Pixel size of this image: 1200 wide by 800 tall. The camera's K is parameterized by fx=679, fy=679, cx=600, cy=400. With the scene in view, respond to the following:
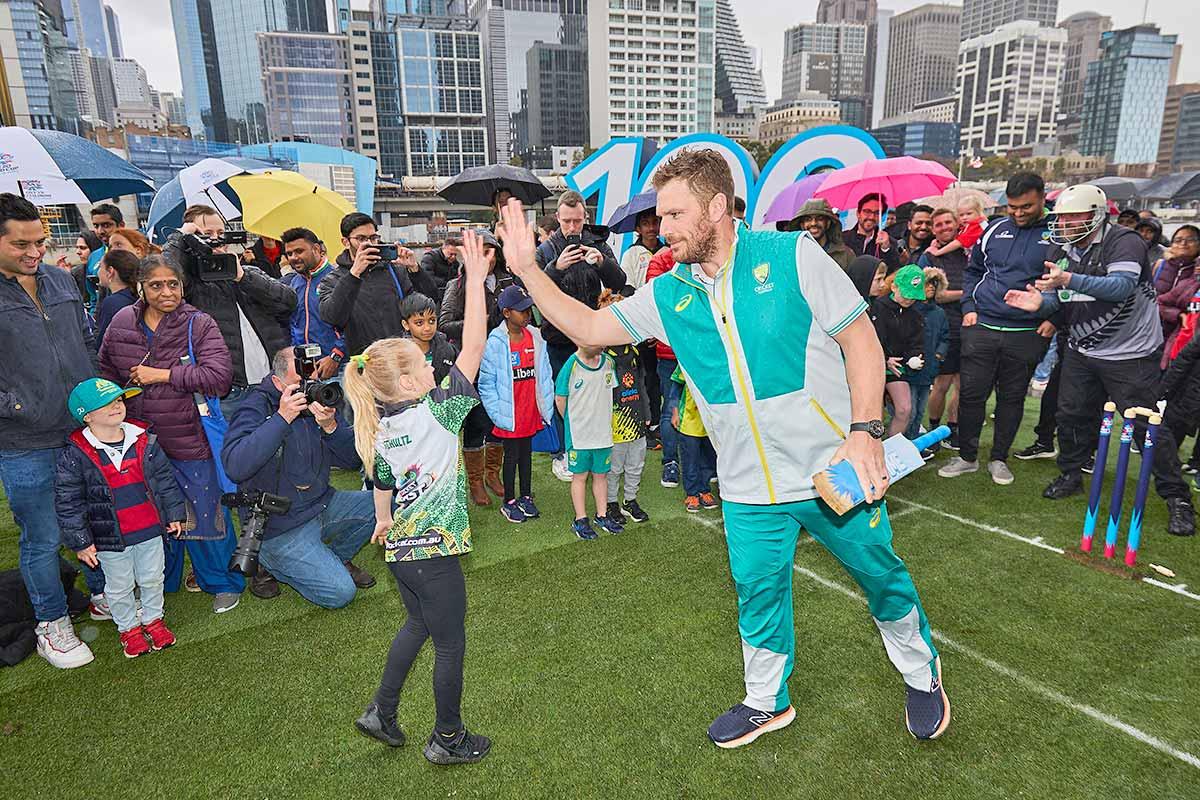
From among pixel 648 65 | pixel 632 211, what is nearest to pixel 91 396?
pixel 632 211

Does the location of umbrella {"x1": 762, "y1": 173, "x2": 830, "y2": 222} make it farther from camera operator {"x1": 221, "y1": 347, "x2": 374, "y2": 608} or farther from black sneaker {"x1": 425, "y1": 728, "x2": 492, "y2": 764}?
black sneaker {"x1": 425, "y1": 728, "x2": 492, "y2": 764}

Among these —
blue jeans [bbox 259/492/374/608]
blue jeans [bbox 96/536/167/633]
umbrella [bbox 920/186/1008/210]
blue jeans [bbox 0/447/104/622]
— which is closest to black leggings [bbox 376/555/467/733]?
blue jeans [bbox 259/492/374/608]

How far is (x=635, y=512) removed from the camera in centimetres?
573

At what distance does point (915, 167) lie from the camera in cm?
848

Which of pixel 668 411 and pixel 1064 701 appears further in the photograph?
pixel 668 411

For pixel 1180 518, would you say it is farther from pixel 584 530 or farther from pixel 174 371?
pixel 174 371

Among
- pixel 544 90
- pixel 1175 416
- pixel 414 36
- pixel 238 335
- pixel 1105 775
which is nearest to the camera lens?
pixel 1105 775

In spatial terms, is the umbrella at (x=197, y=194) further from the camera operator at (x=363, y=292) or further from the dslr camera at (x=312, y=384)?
the dslr camera at (x=312, y=384)

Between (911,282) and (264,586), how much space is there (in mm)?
5919

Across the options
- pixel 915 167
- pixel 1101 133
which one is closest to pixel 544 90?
pixel 1101 133

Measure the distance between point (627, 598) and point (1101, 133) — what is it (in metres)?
229

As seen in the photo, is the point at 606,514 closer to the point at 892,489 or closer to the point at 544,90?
the point at 892,489

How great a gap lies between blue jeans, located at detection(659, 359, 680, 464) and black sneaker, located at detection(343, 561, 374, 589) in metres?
3.00

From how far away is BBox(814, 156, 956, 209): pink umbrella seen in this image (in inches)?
331
